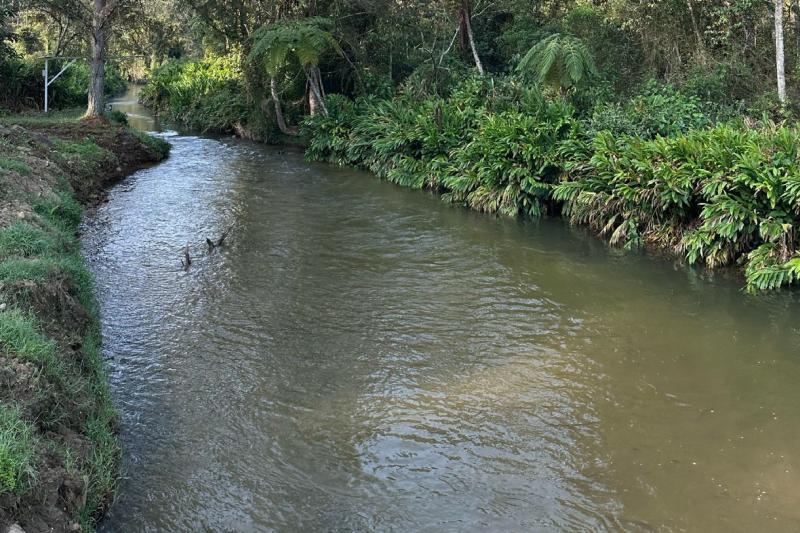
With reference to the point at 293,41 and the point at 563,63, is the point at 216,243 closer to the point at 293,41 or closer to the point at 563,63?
the point at 563,63

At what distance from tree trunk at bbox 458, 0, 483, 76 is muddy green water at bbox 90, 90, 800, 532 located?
10.4 meters

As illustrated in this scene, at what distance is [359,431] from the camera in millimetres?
6086

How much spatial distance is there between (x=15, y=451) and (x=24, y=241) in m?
4.25

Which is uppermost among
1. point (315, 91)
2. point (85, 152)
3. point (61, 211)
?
point (315, 91)

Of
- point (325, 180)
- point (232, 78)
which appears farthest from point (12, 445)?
point (232, 78)

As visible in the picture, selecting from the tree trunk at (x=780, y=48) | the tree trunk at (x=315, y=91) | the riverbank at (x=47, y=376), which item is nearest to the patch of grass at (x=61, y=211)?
the riverbank at (x=47, y=376)

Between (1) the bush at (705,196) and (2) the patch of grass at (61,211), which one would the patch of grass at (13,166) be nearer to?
(2) the patch of grass at (61,211)

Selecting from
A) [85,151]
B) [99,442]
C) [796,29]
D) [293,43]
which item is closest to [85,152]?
[85,151]

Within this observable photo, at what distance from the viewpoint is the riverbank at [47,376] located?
4.23 metres

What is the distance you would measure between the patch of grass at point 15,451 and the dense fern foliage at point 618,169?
324 inches

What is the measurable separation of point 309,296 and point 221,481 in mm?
4114

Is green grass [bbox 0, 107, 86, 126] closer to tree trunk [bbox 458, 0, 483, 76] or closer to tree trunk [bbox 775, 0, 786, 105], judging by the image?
tree trunk [bbox 458, 0, 483, 76]

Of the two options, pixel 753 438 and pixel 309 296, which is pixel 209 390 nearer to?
pixel 309 296

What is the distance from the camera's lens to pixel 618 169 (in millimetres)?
11109
